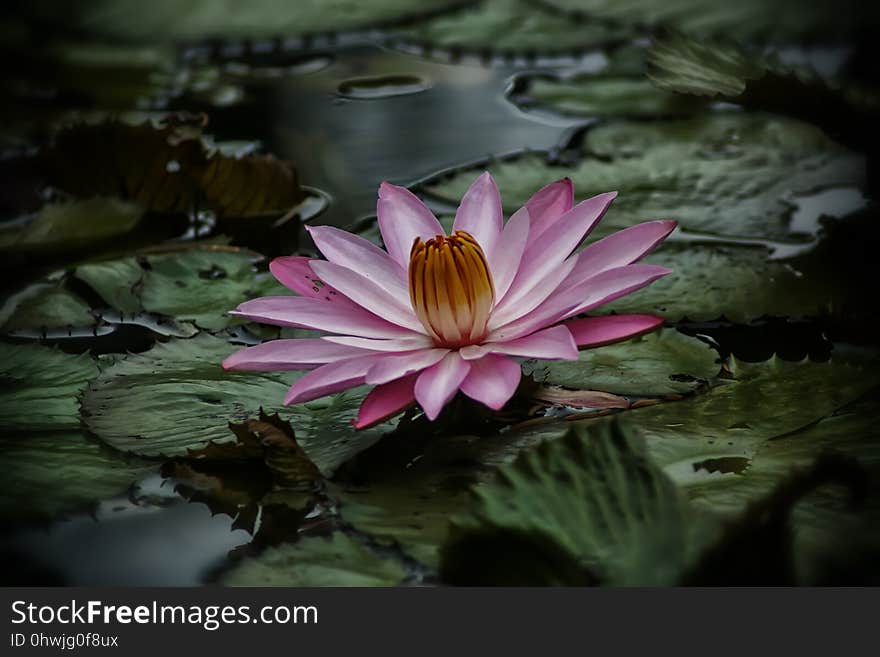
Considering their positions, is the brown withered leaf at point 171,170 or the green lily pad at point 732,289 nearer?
the green lily pad at point 732,289

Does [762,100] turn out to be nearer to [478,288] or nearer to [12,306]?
[478,288]

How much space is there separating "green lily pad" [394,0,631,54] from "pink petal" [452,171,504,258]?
0.99 metres

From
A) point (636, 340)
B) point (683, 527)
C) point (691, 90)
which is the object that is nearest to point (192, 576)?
point (683, 527)

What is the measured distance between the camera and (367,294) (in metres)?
0.89

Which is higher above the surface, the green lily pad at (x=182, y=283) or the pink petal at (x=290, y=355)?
the pink petal at (x=290, y=355)

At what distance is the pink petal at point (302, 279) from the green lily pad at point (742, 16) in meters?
1.21

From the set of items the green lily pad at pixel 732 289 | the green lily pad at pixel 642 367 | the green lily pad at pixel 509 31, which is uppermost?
the green lily pad at pixel 509 31

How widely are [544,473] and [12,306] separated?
702 millimetres

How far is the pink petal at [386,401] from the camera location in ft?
2.60

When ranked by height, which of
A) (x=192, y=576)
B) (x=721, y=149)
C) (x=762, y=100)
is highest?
(x=762, y=100)

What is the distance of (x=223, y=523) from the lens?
0.82 m

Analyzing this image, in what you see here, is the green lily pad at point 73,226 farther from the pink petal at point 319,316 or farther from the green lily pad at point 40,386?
the pink petal at point 319,316

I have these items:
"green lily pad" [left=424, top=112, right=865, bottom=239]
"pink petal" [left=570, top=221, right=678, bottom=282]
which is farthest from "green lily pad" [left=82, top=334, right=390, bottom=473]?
"green lily pad" [left=424, top=112, right=865, bottom=239]

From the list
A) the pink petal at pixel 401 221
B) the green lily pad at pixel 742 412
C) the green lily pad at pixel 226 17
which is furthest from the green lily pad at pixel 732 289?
the green lily pad at pixel 226 17
